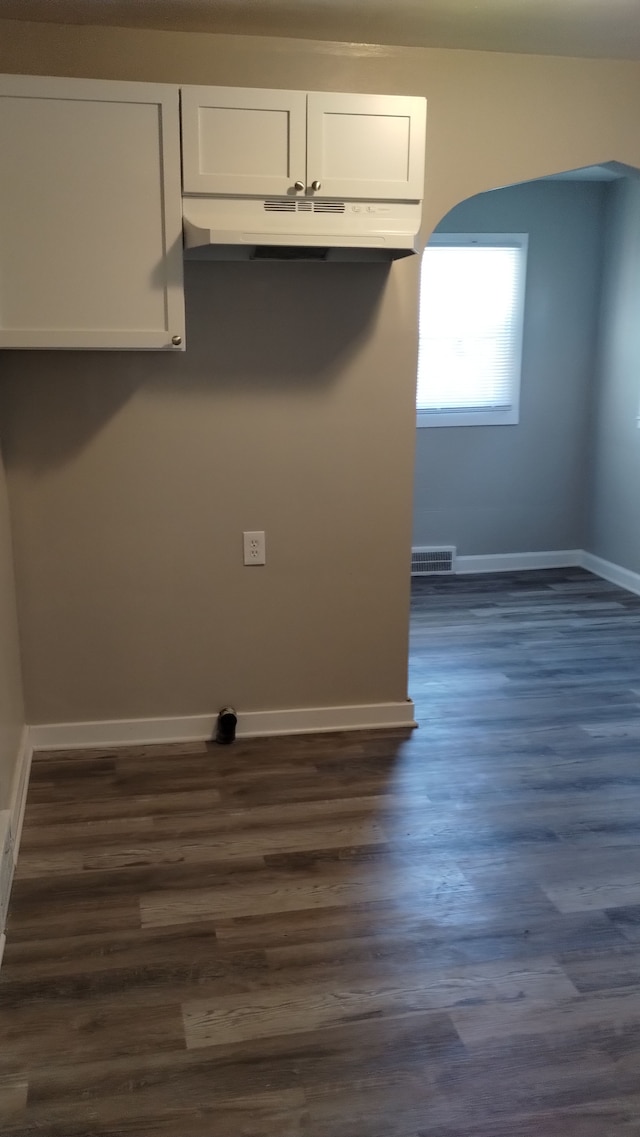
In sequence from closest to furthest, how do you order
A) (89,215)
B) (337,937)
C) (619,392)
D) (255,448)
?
1. (337,937)
2. (89,215)
3. (255,448)
4. (619,392)

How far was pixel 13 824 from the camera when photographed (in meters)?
2.75

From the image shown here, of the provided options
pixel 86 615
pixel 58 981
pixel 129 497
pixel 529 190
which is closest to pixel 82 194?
pixel 129 497

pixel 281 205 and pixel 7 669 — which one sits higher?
pixel 281 205

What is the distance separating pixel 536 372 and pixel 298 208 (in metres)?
3.38

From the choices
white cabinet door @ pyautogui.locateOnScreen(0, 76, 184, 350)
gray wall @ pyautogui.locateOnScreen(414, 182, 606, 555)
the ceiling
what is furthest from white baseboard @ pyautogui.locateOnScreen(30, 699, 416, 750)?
gray wall @ pyautogui.locateOnScreen(414, 182, 606, 555)

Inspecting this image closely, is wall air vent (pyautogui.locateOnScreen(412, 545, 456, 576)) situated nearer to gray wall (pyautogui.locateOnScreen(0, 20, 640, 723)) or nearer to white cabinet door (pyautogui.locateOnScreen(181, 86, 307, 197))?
gray wall (pyautogui.locateOnScreen(0, 20, 640, 723))

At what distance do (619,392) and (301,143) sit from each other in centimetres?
346

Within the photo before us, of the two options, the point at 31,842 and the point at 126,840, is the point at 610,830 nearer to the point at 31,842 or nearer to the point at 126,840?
the point at 126,840

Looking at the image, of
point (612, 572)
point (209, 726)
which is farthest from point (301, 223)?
point (612, 572)

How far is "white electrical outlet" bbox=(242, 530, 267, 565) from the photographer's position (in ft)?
11.2

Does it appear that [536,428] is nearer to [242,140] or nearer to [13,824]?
[242,140]

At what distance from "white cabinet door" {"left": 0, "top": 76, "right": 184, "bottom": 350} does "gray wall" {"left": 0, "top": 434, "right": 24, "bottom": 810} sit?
621 mm

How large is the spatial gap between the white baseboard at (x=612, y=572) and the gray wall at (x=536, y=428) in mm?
196

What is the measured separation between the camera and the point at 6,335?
275 cm
